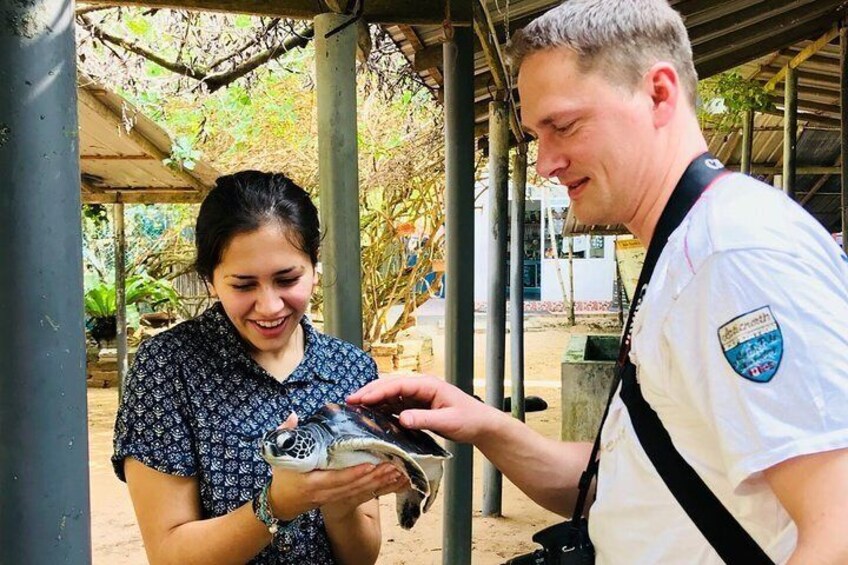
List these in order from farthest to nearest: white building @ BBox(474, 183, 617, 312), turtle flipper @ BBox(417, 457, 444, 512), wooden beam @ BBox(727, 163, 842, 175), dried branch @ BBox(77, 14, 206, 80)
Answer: white building @ BBox(474, 183, 617, 312)
wooden beam @ BBox(727, 163, 842, 175)
dried branch @ BBox(77, 14, 206, 80)
turtle flipper @ BBox(417, 457, 444, 512)

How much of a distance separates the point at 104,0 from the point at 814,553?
10.6 feet

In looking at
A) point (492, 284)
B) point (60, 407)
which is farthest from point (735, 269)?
point (492, 284)

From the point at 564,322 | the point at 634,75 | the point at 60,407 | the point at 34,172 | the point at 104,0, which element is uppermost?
the point at 104,0

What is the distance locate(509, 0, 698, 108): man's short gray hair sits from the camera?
1.36 m

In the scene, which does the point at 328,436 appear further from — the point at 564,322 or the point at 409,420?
the point at 564,322

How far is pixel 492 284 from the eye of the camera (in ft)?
21.3

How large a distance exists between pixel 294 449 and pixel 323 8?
2.17 m

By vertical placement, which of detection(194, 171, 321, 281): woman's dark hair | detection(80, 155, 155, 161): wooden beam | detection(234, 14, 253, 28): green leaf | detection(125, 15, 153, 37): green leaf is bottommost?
detection(194, 171, 321, 281): woman's dark hair

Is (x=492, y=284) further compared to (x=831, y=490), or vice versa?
(x=492, y=284)

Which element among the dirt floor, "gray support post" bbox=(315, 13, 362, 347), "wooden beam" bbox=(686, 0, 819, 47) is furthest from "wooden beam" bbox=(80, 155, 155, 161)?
"gray support post" bbox=(315, 13, 362, 347)

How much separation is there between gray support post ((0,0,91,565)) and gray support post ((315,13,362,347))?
69.1 inches

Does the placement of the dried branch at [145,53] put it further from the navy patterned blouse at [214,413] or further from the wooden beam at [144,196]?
the navy patterned blouse at [214,413]

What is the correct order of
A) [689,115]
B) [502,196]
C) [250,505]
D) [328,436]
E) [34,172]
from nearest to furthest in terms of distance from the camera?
1. [34,172]
2. [689,115]
3. [328,436]
4. [250,505]
5. [502,196]

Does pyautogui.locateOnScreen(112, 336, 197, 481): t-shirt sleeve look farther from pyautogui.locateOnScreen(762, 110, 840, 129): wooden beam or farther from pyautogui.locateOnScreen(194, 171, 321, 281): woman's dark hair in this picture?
pyautogui.locateOnScreen(762, 110, 840, 129): wooden beam
